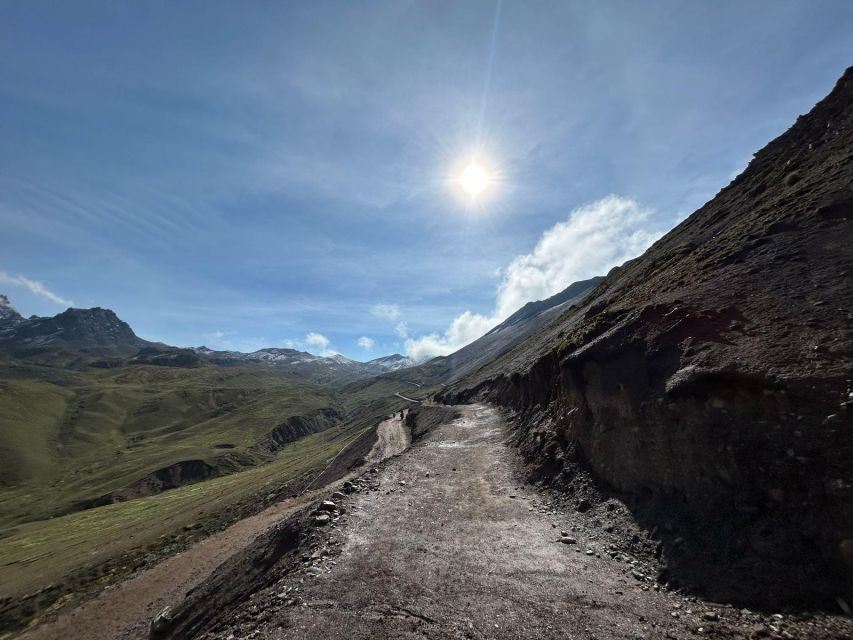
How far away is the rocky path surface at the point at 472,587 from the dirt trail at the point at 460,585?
4 cm

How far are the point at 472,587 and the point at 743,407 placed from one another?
1090 centimetres

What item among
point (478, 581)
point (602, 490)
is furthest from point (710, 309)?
point (478, 581)

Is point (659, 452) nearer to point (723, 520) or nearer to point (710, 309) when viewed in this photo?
point (723, 520)

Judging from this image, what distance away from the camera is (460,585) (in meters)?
12.8

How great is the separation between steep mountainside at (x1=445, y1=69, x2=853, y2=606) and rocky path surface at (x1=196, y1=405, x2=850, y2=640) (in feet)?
5.60

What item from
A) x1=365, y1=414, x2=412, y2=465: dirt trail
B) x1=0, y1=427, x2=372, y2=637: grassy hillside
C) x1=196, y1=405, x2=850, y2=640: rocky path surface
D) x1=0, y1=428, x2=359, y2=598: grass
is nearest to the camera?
x1=196, y1=405, x2=850, y2=640: rocky path surface

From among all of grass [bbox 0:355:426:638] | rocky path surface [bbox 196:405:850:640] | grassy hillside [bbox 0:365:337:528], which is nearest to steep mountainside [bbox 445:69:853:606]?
rocky path surface [bbox 196:405:850:640]

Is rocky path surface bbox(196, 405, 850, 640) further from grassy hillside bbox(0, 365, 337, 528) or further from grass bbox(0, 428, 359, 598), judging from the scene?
grassy hillside bbox(0, 365, 337, 528)

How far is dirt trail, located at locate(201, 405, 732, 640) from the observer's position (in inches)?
419

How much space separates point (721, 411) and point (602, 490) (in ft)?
22.0

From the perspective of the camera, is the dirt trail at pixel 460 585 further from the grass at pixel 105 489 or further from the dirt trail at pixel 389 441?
the grass at pixel 105 489

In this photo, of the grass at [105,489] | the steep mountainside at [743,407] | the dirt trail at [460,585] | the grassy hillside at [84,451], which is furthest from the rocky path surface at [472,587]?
the grassy hillside at [84,451]

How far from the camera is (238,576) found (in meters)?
17.4

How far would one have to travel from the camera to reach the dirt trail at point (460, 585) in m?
10.6
